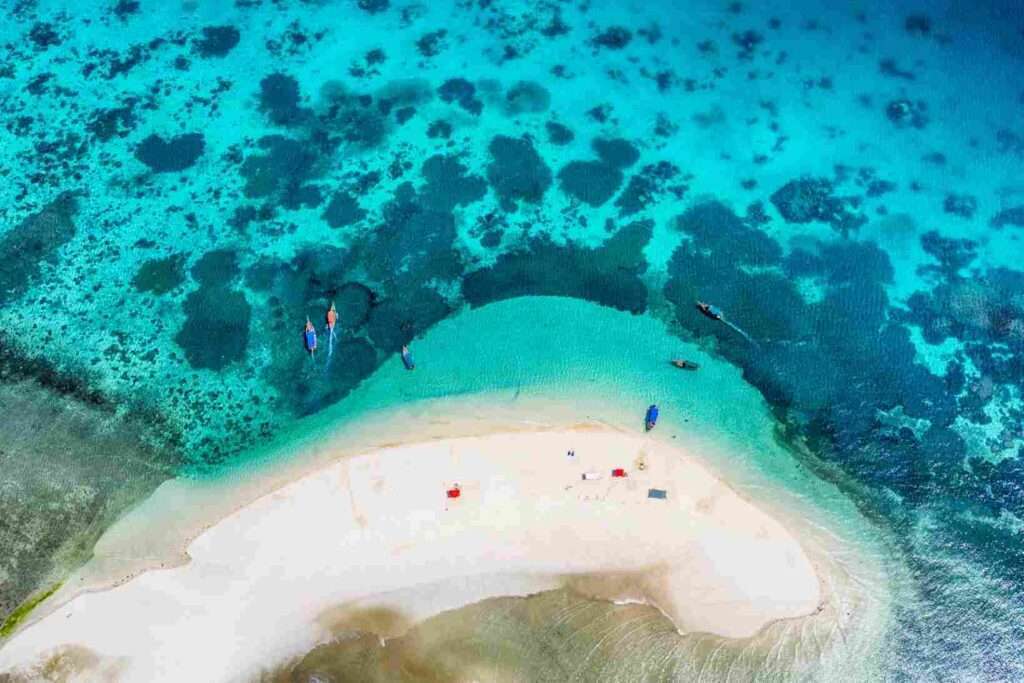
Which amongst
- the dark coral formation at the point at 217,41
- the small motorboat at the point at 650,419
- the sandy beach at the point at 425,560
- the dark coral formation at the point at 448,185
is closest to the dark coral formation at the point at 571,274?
the dark coral formation at the point at 448,185

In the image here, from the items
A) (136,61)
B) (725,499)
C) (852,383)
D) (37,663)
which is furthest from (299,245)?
(852,383)

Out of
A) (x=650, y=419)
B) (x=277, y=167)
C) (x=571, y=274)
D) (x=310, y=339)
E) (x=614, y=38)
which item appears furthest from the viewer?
(x=614, y=38)

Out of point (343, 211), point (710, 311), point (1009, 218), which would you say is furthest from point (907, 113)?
point (343, 211)

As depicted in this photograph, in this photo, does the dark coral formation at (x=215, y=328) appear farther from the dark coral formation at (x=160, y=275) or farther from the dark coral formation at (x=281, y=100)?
the dark coral formation at (x=281, y=100)

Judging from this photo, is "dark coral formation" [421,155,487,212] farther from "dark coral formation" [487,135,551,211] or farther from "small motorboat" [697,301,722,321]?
"small motorboat" [697,301,722,321]

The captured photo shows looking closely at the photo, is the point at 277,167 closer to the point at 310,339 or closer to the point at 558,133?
the point at 310,339

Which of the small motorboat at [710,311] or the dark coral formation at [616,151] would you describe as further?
Result: the dark coral formation at [616,151]
